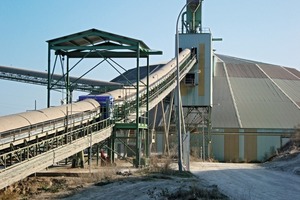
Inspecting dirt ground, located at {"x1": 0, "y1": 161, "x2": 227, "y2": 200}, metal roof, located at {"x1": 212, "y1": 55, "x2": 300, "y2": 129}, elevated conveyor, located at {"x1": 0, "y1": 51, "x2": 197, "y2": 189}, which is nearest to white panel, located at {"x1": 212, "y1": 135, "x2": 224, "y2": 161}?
metal roof, located at {"x1": 212, "y1": 55, "x2": 300, "y2": 129}

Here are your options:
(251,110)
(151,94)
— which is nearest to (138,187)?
(151,94)

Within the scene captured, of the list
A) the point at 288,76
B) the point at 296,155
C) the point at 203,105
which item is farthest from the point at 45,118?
the point at 288,76

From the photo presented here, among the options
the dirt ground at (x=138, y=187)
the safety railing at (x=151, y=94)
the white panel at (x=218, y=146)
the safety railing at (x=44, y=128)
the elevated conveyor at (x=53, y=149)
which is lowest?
the white panel at (x=218, y=146)

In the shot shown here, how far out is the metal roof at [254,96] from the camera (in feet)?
196

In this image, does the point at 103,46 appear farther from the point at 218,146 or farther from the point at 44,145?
the point at 218,146

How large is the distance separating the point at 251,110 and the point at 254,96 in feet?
17.2

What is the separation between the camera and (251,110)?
206 feet

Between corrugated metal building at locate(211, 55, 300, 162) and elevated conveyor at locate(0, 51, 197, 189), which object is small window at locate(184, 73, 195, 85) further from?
elevated conveyor at locate(0, 51, 197, 189)

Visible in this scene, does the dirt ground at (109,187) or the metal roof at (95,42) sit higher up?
the metal roof at (95,42)

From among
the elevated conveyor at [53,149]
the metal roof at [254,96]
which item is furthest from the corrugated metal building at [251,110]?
the elevated conveyor at [53,149]

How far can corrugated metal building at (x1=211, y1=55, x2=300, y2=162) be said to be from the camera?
186 ft

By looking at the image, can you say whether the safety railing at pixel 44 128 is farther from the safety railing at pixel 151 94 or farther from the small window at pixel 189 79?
the small window at pixel 189 79

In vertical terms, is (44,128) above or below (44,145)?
above

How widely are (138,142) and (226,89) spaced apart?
129ft
